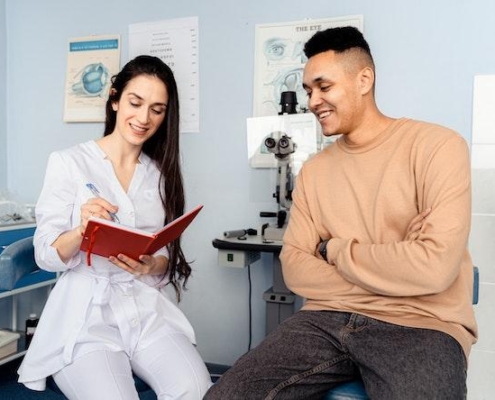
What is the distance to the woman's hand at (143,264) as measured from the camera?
1.27m

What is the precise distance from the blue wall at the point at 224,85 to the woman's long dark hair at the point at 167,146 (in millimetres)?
787

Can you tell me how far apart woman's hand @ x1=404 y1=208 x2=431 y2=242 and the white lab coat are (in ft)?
2.19

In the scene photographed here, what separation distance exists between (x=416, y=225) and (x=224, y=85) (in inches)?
56.0

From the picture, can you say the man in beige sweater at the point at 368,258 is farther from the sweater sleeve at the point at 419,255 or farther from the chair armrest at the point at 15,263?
the chair armrest at the point at 15,263

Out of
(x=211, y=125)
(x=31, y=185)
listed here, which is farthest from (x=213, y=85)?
(x=31, y=185)

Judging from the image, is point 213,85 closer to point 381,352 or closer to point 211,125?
point 211,125

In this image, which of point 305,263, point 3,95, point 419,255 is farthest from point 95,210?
point 3,95

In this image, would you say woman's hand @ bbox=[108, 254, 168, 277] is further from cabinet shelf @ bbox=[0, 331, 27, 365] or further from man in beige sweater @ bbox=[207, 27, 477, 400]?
cabinet shelf @ bbox=[0, 331, 27, 365]

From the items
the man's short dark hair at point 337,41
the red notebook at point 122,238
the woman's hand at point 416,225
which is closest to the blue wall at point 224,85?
the man's short dark hair at point 337,41

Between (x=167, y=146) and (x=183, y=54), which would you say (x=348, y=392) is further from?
(x=183, y=54)

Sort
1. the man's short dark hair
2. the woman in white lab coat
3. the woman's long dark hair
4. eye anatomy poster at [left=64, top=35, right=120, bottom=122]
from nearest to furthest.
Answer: the woman in white lab coat → the man's short dark hair → the woman's long dark hair → eye anatomy poster at [left=64, top=35, right=120, bottom=122]

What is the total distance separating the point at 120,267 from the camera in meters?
1.33

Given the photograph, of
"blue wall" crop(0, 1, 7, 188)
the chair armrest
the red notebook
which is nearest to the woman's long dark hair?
the red notebook

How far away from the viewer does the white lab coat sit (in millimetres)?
1212
